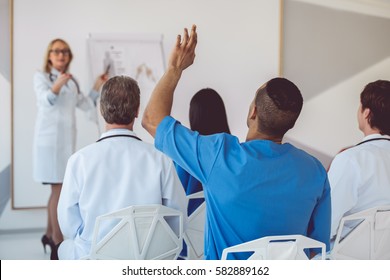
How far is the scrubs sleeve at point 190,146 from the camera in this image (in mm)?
1756

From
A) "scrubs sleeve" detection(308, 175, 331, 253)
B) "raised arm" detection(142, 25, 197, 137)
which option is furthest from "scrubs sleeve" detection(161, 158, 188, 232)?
"scrubs sleeve" detection(308, 175, 331, 253)

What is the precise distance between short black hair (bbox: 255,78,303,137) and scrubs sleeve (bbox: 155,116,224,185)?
7.2 inches

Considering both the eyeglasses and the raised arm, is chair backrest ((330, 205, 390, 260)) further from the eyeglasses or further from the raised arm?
the eyeglasses

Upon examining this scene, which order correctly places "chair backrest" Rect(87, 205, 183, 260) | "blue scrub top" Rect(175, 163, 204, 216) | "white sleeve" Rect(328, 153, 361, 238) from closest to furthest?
"chair backrest" Rect(87, 205, 183, 260), "white sleeve" Rect(328, 153, 361, 238), "blue scrub top" Rect(175, 163, 204, 216)

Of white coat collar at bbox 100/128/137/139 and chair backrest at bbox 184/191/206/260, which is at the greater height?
white coat collar at bbox 100/128/137/139

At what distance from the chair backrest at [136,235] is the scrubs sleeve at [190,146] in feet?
1.23

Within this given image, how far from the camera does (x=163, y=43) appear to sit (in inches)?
159

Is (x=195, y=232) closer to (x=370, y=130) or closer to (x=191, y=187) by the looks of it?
(x=191, y=187)

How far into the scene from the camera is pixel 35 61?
388cm

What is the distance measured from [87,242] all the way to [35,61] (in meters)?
2.04

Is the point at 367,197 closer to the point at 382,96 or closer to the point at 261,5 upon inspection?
the point at 382,96

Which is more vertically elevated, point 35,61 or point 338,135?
point 35,61

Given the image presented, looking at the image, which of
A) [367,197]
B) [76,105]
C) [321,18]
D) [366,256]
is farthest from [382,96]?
[76,105]

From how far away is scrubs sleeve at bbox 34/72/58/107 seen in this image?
3816 millimetres
